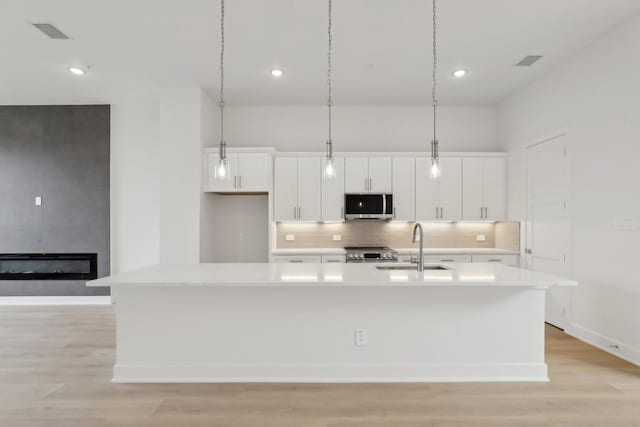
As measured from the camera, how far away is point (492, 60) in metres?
4.36

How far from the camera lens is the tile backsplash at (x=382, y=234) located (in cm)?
593

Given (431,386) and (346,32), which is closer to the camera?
(431,386)

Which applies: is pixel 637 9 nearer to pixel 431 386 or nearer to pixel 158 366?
pixel 431 386

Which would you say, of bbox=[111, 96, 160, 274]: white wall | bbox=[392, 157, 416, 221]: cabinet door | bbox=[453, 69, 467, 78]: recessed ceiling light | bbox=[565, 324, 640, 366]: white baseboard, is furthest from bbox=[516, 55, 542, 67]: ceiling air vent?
bbox=[111, 96, 160, 274]: white wall

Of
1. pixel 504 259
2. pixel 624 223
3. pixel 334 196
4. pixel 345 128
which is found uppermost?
pixel 345 128

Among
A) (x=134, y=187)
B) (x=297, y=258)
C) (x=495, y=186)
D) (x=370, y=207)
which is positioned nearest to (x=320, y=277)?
(x=297, y=258)

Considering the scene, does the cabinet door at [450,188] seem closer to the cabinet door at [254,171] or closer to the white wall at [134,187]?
the cabinet door at [254,171]

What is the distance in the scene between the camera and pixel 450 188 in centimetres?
565

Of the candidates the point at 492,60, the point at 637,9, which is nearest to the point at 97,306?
the point at 492,60

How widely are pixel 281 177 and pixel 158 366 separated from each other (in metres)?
3.12

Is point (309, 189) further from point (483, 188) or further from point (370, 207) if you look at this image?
point (483, 188)

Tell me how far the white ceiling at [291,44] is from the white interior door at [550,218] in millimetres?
1027

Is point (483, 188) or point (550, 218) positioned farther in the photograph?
point (483, 188)

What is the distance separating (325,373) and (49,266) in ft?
16.4
